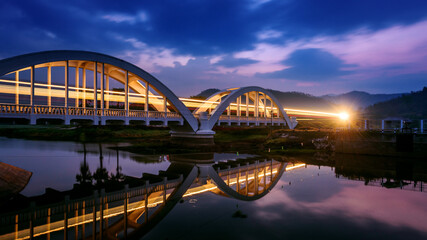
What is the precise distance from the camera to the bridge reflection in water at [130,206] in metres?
8.92

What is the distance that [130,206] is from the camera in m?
11.6

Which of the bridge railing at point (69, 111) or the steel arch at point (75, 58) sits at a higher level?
the steel arch at point (75, 58)

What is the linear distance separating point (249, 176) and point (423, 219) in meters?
10.1

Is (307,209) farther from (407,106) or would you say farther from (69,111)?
(407,106)

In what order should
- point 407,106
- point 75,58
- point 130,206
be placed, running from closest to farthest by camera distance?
1. point 130,206
2. point 75,58
3. point 407,106

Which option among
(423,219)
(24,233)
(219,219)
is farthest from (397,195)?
(24,233)

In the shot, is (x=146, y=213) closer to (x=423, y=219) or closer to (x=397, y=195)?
(x=423, y=219)

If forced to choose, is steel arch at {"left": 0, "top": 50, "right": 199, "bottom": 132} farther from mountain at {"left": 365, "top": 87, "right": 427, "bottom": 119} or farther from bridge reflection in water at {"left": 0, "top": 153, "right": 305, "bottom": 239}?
mountain at {"left": 365, "top": 87, "right": 427, "bottom": 119}

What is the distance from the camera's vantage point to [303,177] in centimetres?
1845

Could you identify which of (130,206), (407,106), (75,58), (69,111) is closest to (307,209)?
(130,206)

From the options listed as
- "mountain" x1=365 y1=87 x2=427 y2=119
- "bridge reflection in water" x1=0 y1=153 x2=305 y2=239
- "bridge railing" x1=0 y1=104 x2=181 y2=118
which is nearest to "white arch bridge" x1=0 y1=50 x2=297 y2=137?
"bridge railing" x1=0 y1=104 x2=181 y2=118

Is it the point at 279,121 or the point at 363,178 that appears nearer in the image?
the point at 363,178

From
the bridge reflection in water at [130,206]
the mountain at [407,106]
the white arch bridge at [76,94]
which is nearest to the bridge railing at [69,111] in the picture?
the white arch bridge at [76,94]

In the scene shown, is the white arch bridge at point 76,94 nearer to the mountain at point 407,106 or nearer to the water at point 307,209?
the water at point 307,209
